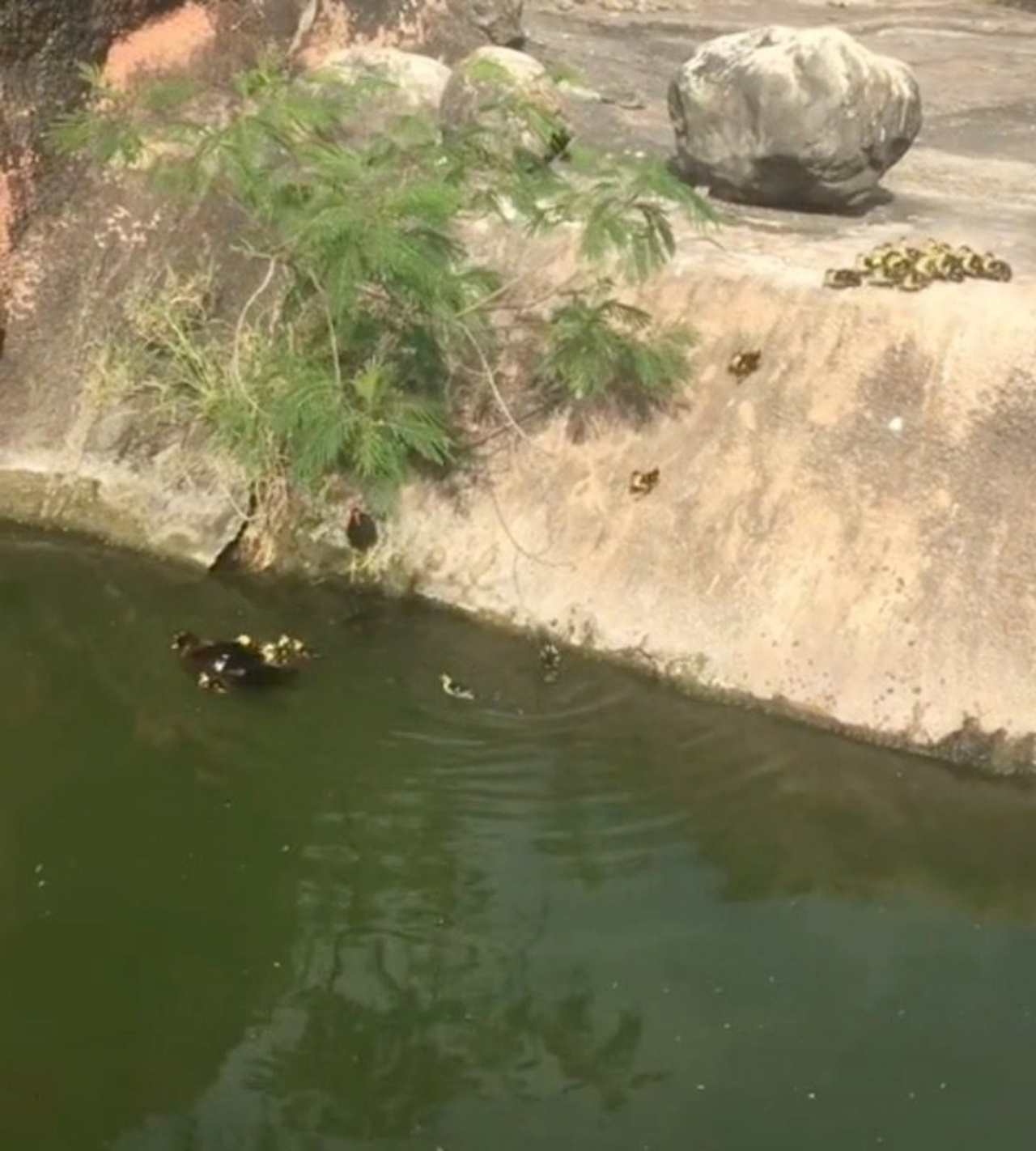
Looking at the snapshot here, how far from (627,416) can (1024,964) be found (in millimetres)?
3699

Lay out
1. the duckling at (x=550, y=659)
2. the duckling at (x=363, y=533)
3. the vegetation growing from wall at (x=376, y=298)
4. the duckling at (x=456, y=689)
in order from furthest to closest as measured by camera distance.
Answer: the duckling at (x=363, y=533), the vegetation growing from wall at (x=376, y=298), the duckling at (x=550, y=659), the duckling at (x=456, y=689)

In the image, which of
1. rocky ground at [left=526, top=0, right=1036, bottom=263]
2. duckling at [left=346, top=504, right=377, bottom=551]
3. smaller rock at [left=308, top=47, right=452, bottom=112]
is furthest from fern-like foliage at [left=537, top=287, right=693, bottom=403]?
smaller rock at [left=308, top=47, right=452, bottom=112]

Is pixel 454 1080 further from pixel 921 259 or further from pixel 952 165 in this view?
pixel 952 165

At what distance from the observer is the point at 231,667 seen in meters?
9.13

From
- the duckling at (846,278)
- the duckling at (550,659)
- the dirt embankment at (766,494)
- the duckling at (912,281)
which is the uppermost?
the duckling at (912,281)

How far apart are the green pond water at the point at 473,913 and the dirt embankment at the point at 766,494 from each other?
0.30 m

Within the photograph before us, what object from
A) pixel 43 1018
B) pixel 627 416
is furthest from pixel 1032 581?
pixel 43 1018

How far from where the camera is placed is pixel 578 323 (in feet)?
33.1

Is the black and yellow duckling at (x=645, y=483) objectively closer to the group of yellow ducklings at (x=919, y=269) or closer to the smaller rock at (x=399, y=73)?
the group of yellow ducklings at (x=919, y=269)

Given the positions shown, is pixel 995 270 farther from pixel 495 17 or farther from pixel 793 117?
pixel 495 17

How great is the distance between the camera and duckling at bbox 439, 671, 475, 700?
30.1 feet

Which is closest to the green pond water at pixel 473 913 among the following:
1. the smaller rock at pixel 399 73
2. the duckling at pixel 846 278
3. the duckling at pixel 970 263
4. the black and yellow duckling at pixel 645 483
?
the black and yellow duckling at pixel 645 483

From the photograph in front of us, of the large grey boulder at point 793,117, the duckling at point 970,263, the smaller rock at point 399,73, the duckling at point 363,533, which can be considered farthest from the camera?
the smaller rock at point 399,73

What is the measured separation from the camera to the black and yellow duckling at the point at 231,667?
9117 mm
